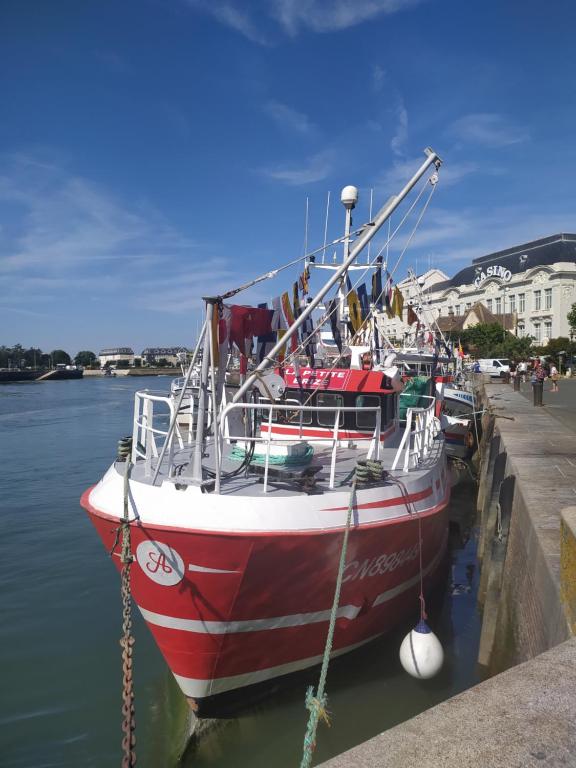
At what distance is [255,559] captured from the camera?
6328 mm

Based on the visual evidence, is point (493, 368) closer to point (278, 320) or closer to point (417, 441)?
point (417, 441)

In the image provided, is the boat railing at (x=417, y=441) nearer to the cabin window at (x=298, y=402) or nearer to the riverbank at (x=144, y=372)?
the cabin window at (x=298, y=402)

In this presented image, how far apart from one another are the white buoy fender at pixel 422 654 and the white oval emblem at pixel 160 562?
10.9ft

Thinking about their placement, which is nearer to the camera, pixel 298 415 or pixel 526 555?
pixel 526 555

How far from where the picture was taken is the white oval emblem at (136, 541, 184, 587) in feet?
20.9

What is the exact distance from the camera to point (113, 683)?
27.4 ft

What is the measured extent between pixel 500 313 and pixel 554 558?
84.7 m

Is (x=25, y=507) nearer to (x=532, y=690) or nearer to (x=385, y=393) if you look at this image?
(x=385, y=393)

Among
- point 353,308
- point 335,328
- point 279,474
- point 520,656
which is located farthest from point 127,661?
point 353,308

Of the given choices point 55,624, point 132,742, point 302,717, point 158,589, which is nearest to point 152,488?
point 158,589

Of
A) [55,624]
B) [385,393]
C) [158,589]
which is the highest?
[385,393]

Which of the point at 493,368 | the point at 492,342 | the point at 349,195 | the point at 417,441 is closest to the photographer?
the point at 417,441

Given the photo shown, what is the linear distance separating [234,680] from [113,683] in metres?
2.43

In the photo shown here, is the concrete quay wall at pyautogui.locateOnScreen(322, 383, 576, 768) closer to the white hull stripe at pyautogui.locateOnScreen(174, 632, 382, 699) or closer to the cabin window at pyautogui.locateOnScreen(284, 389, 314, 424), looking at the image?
the white hull stripe at pyautogui.locateOnScreen(174, 632, 382, 699)
